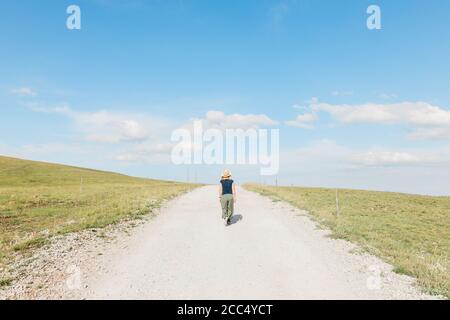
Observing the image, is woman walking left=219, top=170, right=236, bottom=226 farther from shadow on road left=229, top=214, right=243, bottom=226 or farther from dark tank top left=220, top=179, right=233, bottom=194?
shadow on road left=229, top=214, right=243, bottom=226

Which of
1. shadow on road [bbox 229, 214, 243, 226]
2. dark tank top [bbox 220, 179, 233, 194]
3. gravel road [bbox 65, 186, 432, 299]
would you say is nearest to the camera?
gravel road [bbox 65, 186, 432, 299]

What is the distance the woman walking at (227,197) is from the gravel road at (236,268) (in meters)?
1.08

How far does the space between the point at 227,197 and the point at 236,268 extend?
6635 millimetres

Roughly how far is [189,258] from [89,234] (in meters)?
5.83

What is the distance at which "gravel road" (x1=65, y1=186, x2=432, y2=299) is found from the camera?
283 inches

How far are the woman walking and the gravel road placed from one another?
1079mm

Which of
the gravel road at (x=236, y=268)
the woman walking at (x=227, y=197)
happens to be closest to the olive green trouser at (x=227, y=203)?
the woman walking at (x=227, y=197)

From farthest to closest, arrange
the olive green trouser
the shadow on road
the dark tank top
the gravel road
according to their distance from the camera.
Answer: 1. the shadow on road
2. the dark tank top
3. the olive green trouser
4. the gravel road

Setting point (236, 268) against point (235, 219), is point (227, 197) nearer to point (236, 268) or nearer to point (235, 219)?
point (235, 219)

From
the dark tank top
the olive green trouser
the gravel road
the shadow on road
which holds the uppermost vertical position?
the dark tank top

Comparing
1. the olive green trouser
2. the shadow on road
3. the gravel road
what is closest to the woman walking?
the olive green trouser

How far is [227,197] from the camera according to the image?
50.0ft

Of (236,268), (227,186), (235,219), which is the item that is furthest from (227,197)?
(236,268)
